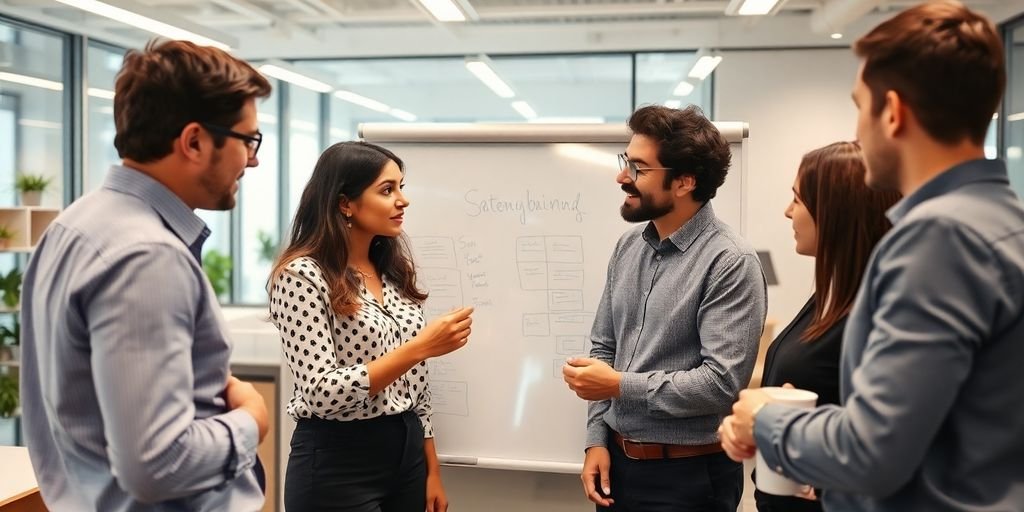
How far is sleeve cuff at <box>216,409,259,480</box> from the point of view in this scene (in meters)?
1.10

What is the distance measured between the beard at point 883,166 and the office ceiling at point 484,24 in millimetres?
4279

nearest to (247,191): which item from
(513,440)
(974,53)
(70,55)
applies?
(70,55)

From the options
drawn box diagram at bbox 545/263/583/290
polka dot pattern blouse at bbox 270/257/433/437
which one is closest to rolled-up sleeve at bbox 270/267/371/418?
polka dot pattern blouse at bbox 270/257/433/437

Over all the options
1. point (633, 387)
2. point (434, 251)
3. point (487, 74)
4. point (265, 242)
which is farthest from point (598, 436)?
point (265, 242)

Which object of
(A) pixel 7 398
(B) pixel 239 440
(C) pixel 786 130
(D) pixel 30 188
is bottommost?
(A) pixel 7 398

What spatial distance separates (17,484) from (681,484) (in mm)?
1629

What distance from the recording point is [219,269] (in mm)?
7039

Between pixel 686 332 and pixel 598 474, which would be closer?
pixel 686 332

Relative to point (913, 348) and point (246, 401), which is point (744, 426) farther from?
point (246, 401)

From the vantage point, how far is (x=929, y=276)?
2.88 feet

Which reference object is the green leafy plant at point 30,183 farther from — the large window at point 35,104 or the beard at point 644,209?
the beard at point 644,209

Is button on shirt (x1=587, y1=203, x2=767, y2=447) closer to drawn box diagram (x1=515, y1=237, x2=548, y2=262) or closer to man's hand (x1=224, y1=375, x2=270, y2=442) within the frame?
drawn box diagram (x1=515, y1=237, x2=548, y2=262)

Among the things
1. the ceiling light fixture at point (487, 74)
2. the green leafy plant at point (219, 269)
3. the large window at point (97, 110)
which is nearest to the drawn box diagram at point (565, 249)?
the ceiling light fixture at point (487, 74)

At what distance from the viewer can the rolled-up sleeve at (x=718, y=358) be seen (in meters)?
1.77
